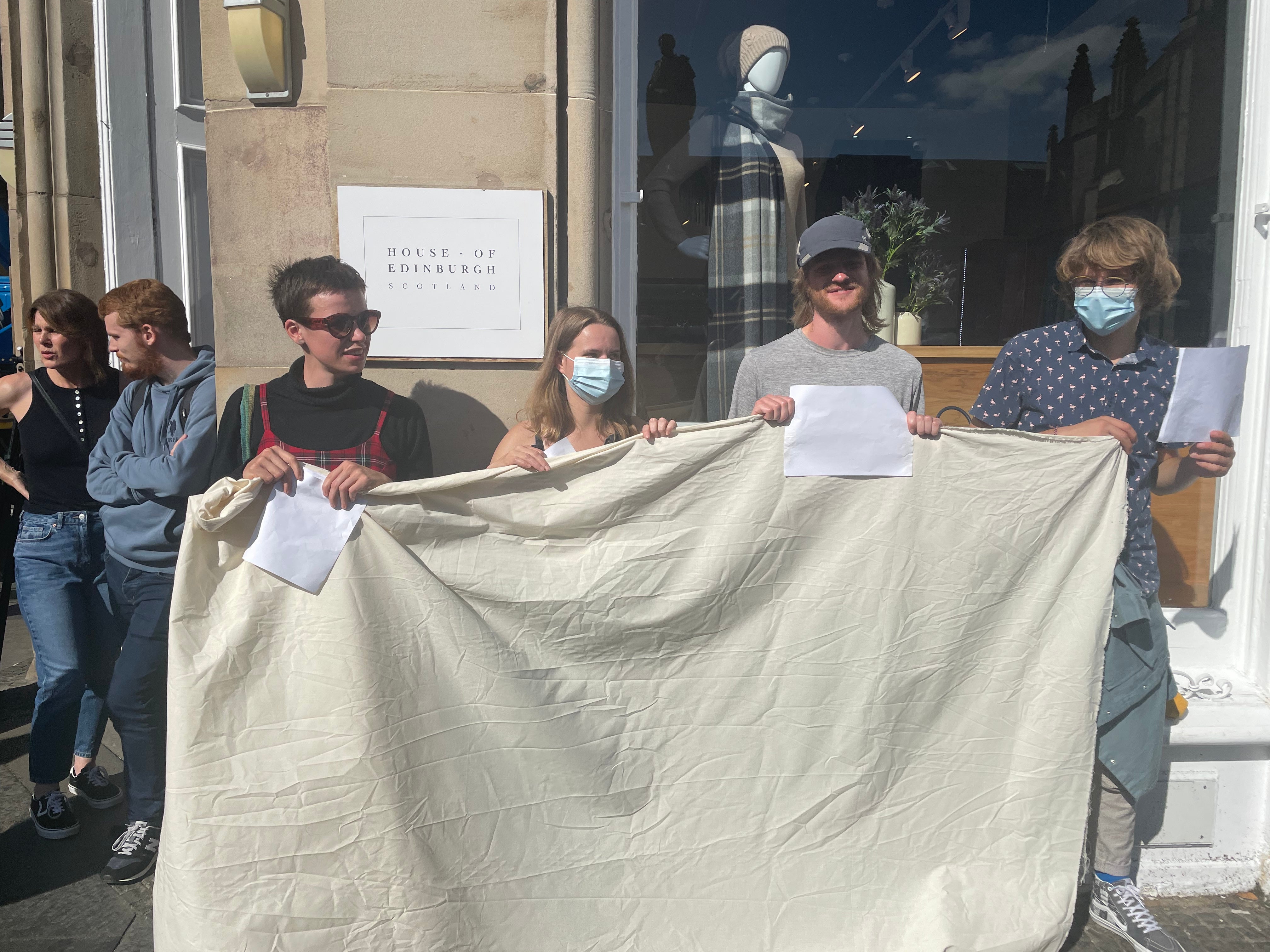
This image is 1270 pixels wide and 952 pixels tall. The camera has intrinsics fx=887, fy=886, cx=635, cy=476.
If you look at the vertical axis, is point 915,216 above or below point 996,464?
above

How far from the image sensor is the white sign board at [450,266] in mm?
2865

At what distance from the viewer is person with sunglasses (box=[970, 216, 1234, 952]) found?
8.19ft

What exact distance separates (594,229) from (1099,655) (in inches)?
79.5

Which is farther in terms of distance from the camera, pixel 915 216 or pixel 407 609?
pixel 915 216

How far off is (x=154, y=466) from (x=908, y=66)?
341 cm

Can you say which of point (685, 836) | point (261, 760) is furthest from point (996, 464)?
point (261, 760)

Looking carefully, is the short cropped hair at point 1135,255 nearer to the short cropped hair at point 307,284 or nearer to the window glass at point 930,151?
the window glass at point 930,151

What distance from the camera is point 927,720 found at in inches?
94.4

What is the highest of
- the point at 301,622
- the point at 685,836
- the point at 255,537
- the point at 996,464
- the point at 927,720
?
the point at 996,464

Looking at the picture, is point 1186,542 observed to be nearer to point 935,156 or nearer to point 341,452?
point 935,156

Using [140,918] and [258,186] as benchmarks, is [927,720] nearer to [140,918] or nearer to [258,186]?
[140,918]

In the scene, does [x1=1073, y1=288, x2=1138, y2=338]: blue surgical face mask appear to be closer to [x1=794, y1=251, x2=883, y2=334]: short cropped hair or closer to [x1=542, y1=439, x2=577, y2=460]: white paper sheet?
[x1=794, y1=251, x2=883, y2=334]: short cropped hair

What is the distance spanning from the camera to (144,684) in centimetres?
285

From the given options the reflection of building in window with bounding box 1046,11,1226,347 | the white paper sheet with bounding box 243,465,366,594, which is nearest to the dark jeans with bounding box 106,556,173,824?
the white paper sheet with bounding box 243,465,366,594
